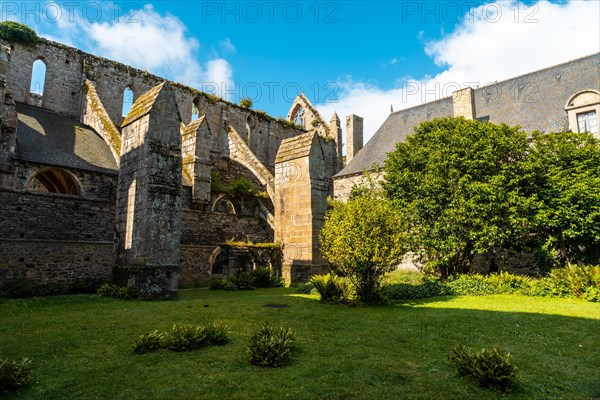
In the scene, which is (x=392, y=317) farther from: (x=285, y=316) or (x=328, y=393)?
(x=328, y=393)

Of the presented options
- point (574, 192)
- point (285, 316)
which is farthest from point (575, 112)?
point (285, 316)

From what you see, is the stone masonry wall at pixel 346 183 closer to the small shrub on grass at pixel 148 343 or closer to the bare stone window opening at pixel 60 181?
the bare stone window opening at pixel 60 181

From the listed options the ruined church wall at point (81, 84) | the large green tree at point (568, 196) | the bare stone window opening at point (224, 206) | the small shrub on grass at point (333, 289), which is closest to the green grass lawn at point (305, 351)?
the small shrub on grass at point (333, 289)

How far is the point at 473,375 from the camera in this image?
4805 mm

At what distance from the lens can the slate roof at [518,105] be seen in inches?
858

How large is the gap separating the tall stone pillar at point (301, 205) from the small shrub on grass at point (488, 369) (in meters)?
8.78

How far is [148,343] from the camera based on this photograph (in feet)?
18.2

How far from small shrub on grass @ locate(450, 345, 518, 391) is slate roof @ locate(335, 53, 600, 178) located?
811 inches

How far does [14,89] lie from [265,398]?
23.3 meters

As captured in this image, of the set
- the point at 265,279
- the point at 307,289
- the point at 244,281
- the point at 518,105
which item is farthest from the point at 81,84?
the point at 518,105

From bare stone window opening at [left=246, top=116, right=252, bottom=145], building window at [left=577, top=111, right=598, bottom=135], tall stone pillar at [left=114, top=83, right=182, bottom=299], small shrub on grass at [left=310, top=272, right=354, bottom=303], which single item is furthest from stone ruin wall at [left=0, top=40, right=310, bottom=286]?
building window at [left=577, top=111, right=598, bottom=135]

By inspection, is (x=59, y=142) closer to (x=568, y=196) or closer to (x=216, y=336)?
(x=216, y=336)

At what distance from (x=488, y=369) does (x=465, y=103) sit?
2330cm

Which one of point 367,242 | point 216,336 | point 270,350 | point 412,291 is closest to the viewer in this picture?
point 270,350
